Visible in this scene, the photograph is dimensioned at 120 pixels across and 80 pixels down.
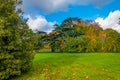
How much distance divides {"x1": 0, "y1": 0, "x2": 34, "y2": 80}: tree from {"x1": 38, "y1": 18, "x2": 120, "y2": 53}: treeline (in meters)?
30.2

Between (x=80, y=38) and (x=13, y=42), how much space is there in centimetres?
3505

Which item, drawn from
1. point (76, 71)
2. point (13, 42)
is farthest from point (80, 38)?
point (13, 42)

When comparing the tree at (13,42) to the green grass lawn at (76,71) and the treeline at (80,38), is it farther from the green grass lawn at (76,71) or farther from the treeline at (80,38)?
the treeline at (80,38)

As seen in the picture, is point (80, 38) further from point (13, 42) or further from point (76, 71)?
point (13, 42)

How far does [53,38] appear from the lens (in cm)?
6191

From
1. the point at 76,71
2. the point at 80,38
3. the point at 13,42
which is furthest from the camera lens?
the point at 80,38

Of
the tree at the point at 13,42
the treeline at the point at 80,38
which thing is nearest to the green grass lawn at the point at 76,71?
the tree at the point at 13,42

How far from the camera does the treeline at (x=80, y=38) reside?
52.4 metres

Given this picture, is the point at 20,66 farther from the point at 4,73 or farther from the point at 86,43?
the point at 86,43

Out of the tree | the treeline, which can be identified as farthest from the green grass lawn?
the treeline

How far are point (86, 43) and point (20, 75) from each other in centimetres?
3212

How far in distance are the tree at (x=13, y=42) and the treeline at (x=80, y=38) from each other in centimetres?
3021

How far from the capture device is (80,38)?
53688mm

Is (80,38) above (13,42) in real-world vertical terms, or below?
above
